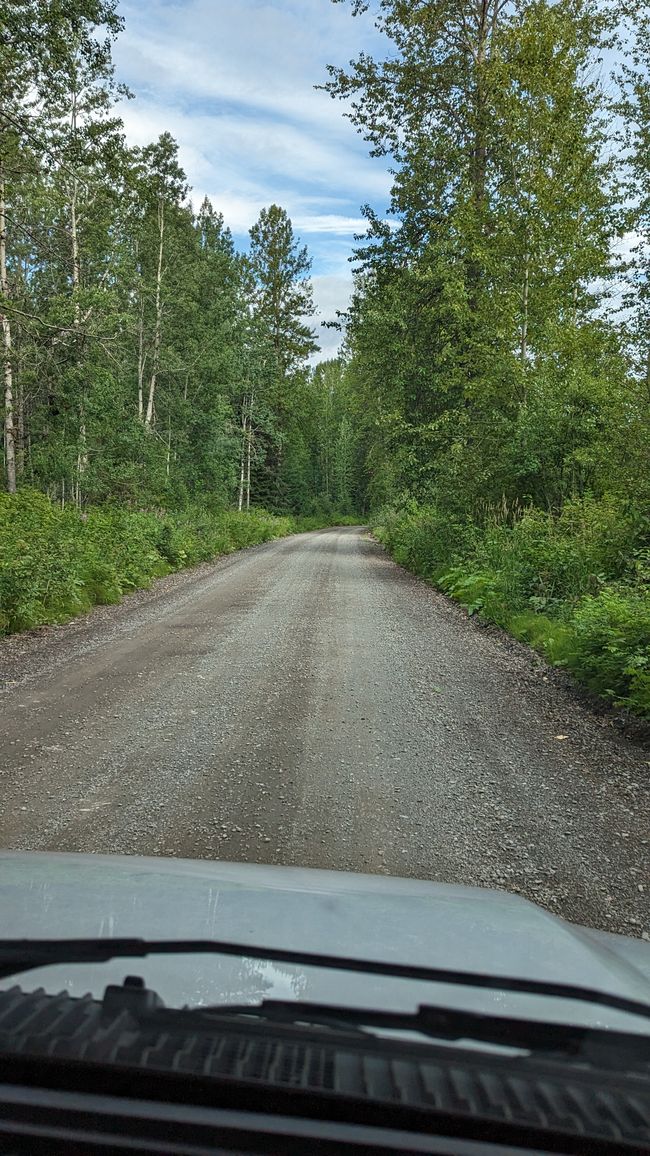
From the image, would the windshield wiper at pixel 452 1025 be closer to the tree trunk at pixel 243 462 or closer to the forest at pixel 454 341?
the forest at pixel 454 341

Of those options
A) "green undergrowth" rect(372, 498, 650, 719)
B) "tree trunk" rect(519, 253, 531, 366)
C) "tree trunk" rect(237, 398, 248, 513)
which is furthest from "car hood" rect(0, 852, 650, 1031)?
"tree trunk" rect(237, 398, 248, 513)

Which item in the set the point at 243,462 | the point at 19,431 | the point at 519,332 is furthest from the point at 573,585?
the point at 243,462

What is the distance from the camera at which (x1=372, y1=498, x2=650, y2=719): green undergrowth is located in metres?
6.07

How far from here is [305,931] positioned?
1.55 metres

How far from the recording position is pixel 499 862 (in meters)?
3.31

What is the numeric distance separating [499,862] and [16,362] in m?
17.4

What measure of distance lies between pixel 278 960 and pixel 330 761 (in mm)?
3258

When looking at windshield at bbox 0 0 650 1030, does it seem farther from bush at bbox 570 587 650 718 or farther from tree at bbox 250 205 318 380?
tree at bbox 250 205 318 380

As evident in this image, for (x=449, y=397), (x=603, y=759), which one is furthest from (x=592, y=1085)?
(x=449, y=397)

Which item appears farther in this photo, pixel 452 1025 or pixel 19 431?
pixel 19 431

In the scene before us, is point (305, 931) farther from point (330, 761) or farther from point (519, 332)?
point (519, 332)

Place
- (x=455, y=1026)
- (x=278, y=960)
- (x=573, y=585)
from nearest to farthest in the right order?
(x=455, y=1026) → (x=278, y=960) → (x=573, y=585)

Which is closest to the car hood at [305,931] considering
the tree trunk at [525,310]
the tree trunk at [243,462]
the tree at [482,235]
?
the tree at [482,235]

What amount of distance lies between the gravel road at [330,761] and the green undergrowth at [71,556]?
0.61 m
